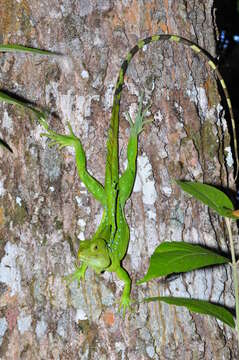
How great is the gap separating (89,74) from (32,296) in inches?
42.5

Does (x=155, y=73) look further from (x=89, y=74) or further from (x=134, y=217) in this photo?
(x=134, y=217)

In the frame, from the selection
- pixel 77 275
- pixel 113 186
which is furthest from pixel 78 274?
pixel 113 186

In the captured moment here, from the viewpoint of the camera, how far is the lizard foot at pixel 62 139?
209cm

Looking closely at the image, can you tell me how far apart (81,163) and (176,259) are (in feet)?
3.02

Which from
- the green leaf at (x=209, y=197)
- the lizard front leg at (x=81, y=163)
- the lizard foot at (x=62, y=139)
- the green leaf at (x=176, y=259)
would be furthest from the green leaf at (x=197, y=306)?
the lizard foot at (x=62, y=139)

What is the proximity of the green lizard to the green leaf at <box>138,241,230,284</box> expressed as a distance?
2.34ft

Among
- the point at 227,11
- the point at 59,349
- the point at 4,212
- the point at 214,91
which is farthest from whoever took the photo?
the point at 227,11

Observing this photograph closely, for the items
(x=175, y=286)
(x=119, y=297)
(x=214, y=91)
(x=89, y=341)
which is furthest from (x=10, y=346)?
(x=214, y=91)

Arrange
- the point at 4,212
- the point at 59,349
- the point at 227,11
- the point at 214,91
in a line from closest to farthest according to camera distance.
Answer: the point at 59,349 → the point at 4,212 → the point at 214,91 → the point at 227,11

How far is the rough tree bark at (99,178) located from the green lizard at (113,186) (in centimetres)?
4

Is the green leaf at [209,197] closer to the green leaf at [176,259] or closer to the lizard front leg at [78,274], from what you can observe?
the green leaf at [176,259]

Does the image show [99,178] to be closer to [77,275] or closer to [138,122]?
[138,122]

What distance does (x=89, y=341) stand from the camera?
1.98 m

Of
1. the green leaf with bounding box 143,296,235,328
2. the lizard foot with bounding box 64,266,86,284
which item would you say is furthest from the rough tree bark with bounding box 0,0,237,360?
the green leaf with bounding box 143,296,235,328
